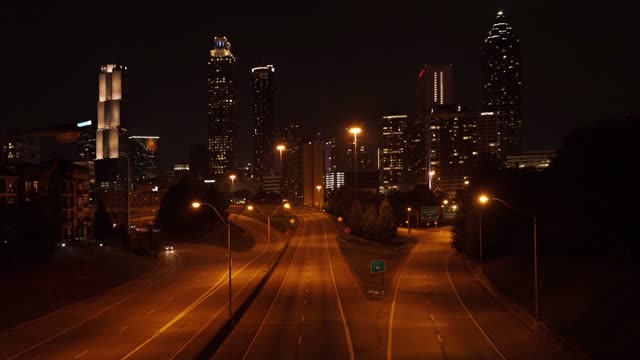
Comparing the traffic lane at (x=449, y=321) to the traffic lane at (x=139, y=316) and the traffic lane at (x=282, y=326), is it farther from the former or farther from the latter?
the traffic lane at (x=139, y=316)

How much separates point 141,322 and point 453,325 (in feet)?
51.5

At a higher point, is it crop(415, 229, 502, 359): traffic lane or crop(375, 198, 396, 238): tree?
crop(375, 198, 396, 238): tree

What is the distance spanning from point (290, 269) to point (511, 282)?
21.9 metres

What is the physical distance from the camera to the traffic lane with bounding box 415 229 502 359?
81.5ft

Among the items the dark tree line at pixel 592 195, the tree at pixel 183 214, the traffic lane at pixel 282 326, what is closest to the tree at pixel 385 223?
the tree at pixel 183 214

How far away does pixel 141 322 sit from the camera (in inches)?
1309

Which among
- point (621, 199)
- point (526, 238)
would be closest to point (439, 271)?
point (526, 238)

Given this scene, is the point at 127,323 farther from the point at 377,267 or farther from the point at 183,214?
the point at 183,214

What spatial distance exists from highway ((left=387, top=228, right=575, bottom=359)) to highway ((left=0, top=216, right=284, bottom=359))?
342 inches

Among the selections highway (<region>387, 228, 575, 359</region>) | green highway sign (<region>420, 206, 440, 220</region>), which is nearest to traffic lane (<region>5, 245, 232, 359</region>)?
highway (<region>387, 228, 575, 359</region>)

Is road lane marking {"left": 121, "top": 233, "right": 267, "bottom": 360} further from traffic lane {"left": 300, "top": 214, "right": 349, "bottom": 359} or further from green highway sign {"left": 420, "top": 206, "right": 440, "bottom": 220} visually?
green highway sign {"left": 420, "top": 206, "right": 440, "bottom": 220}

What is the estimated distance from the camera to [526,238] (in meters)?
55.9

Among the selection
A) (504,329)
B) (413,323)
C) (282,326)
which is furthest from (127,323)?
(504,329)

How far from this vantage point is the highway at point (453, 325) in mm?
24703
